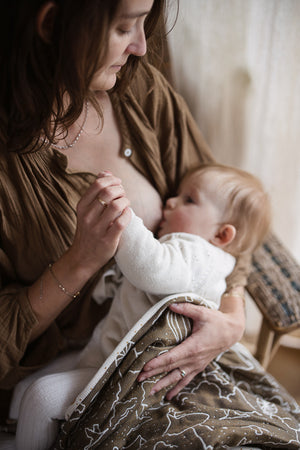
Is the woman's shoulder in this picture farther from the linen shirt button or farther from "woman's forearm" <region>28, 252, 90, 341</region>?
"woman's forearm" <region>28, 252, 90, 341</region>

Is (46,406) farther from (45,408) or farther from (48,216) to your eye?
(48,216)

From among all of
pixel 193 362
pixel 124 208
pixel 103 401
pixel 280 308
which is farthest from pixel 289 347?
pixel 124 208

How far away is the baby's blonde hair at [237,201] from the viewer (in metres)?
1.16

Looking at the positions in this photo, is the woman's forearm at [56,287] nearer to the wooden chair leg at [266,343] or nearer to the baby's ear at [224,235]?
the baby's ear at [224,235]

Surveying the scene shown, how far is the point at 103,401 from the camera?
36.5 inches

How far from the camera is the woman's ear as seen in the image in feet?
2.35

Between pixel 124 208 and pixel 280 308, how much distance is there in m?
0.67

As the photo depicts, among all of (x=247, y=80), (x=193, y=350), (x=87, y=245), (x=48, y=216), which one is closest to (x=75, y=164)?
(x=48, y=216)

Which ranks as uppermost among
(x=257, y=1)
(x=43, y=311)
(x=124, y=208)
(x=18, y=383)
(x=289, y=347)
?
(x=257, y=1)

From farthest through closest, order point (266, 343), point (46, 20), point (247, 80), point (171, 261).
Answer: point (247, 80) < point (266, 343) < point (171, 261) < point (46, 20)

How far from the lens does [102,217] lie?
2.80 ft

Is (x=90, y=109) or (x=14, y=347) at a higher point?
(x=90, y=109)

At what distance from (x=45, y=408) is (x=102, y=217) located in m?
0.44

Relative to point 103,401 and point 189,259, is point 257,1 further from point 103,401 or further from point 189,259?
point 103,401
